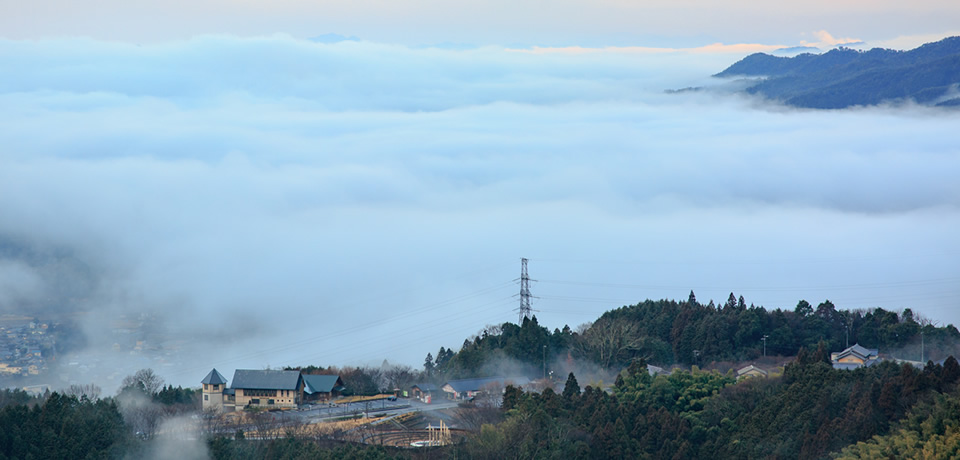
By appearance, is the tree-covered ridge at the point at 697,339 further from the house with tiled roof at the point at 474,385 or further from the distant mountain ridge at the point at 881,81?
the distant mountain ridge at the point at 881,81

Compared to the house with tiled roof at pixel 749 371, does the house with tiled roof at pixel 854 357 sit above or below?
above

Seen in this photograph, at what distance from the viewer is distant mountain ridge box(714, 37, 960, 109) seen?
548ft

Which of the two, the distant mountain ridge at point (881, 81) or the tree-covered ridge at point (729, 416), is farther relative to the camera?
the distant mountain ridge at point (881, 81)

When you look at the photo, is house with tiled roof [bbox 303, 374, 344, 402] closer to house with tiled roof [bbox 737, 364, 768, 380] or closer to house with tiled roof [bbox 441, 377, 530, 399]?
house with tiled roof [bbox 441, 377, 530, 399]

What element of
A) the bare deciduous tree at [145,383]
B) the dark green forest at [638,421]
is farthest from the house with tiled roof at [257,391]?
the bare deciduous tree at [145,383]

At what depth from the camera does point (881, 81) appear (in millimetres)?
172500

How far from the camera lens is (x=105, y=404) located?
3928 cm

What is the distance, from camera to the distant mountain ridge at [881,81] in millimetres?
167000

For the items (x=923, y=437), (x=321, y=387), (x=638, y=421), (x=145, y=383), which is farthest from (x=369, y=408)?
(x=923, y=437)

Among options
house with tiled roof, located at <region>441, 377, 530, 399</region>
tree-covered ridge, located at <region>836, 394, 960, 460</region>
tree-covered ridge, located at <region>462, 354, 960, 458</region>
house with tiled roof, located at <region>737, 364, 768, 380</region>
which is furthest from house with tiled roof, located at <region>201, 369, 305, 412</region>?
tree-covered ridge, located at <region>836, 394, 960, 460</region>

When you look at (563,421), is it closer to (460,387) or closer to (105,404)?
(460,387)

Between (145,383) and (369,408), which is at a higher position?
(145,383)

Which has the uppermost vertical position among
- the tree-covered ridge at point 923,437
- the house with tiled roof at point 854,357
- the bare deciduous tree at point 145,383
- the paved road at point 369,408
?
the bare deciduous tree at point 145,383

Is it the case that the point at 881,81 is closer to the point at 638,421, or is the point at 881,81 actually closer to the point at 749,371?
the point at 749,371
